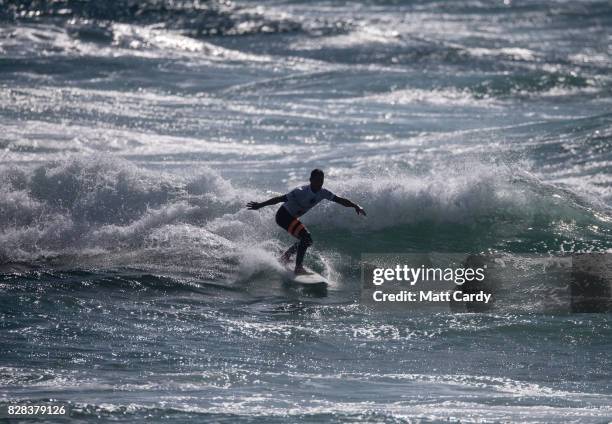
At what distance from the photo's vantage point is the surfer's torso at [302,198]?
12.8 metres

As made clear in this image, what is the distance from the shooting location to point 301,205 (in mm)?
12961

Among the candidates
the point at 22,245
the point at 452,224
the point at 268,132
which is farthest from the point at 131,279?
the point at 268,132

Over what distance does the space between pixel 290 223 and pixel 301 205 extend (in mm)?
271

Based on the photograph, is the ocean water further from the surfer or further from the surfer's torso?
the surfer's torso

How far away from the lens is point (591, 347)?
11.1 meters

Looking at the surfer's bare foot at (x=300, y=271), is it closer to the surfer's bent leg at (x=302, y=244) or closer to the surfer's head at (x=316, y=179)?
the surfer's bent leg at (x=302, y=244)

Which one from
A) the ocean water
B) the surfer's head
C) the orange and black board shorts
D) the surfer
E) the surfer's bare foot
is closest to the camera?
the ocean water

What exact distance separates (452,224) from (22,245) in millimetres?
6215

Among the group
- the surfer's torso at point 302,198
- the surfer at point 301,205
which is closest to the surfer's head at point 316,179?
the surfer at point 301,205

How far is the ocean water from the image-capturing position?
959 centimetres

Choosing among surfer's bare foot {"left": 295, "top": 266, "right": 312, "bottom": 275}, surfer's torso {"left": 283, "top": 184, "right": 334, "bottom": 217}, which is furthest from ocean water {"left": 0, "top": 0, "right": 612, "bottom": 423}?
surfer's torso {"left": 283, "top": 184, "right": 334, "bottom": 217}

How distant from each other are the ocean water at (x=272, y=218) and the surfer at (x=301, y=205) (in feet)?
1.89

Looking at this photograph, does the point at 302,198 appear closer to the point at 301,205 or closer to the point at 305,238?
the point at 301,205

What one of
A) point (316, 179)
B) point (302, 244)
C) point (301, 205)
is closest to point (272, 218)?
point (301, 205)
